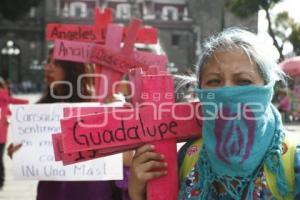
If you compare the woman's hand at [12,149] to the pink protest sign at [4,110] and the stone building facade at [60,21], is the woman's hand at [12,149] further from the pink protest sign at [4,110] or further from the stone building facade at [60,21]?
the stone building facade at [60,21]

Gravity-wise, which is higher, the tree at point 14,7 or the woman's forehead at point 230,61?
the tree at point 14,7

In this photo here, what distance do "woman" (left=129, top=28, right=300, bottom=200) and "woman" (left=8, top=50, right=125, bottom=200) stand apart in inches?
45.2

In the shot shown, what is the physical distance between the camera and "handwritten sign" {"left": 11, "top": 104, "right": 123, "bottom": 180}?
117 inches

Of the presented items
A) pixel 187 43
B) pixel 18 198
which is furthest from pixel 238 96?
pixel 187 43

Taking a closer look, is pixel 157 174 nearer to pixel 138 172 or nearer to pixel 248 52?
pixel 138 172

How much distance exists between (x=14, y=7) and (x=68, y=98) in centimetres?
4397

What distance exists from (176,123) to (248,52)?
28cm

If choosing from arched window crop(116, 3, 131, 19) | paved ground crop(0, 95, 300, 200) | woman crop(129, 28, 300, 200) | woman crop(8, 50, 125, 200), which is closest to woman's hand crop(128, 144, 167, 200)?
woman crop(129, 28, 300, 200)

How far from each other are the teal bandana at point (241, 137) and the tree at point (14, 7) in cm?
4464

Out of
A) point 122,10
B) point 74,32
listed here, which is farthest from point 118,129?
point 122,10

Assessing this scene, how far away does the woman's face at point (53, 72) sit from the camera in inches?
123

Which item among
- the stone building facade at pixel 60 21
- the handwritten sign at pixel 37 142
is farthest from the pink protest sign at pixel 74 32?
the stone building facade at pixel 60 21

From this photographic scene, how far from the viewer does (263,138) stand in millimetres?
1627

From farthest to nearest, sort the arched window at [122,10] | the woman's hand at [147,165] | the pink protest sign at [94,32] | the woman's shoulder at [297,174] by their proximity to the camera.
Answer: the arched window at [122,10] → the pink protest sign at [94,32] → the woman's hand at [147,165] → the woman's shoulder at [297,174]
